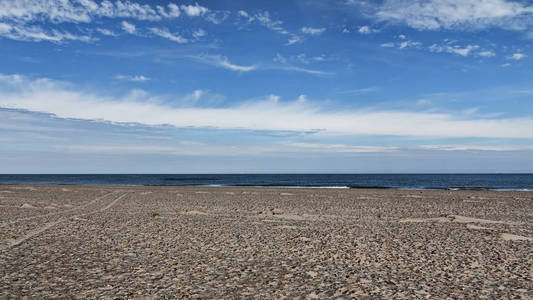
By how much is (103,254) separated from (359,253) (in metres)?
7.58

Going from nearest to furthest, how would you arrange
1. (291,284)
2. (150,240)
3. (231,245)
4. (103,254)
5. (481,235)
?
(291,284) → (103,254) → (231,245) → (150,240) → (481,235)

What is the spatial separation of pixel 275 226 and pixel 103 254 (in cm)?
779

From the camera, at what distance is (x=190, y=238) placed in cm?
1420

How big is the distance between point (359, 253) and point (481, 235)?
659cm

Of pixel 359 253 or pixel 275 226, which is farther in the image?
pixel 275 226

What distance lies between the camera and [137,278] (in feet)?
29.9

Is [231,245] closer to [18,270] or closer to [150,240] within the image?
[150,240]

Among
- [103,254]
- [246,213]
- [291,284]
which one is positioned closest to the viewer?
[291,284]

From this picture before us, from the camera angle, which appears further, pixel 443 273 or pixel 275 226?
pixel 275 226

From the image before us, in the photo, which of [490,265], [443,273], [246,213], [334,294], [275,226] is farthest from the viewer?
[246,213]

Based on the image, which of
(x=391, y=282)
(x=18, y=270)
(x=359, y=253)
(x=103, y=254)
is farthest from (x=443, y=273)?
(x=18, y=270)

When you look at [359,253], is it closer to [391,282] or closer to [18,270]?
[391,282]

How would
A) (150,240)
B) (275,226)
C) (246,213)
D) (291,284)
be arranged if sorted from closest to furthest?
(291,284) < (150,240) < (275,226) < (246,213)

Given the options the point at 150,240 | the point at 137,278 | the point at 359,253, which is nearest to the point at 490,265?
the point at 359,253
